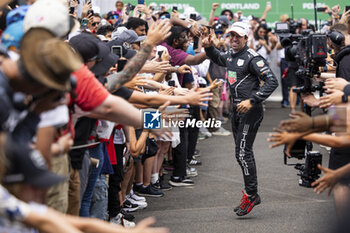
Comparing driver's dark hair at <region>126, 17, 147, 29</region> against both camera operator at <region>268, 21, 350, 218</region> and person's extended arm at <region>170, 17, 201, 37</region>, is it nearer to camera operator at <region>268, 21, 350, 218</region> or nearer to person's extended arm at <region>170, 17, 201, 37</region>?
person's extended arm at <region>170, 17, 201, 37</region>

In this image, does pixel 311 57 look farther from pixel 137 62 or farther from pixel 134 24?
pixel 134 24

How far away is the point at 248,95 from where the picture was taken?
7984 mm

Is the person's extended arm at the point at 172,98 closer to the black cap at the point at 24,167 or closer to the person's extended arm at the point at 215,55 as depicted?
Result: the black cap at the point at 24,167

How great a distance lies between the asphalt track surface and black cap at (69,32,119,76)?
7.81 feet

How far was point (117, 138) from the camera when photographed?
7035 millimetres

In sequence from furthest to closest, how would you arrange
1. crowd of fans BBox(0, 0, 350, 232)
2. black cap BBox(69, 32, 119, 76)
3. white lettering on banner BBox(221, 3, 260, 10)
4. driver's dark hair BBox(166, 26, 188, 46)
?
white lettering on banner BBox(221, 3, 260, 10), driver's dark hair BBox(166, 26, 188, 46), black cap BBox(69, 32, 119, 76), crowd of fans BBox(0, 0, 350, 232)

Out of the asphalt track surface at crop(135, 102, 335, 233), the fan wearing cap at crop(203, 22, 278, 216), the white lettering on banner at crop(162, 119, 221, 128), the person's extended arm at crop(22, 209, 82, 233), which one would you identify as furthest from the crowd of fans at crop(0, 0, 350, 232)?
the fan wearing cap at crop(203, 22, 278, 216)

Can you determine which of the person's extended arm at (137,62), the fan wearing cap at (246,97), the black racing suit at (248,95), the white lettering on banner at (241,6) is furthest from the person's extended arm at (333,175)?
the white lettering on banner at (241,6)

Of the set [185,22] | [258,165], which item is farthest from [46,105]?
[258,165]

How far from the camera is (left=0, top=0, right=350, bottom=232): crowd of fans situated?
3.21 meters

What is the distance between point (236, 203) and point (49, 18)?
5109mm

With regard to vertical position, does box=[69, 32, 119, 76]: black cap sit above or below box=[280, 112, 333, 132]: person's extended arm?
above

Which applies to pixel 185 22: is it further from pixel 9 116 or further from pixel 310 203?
pixel 9 116

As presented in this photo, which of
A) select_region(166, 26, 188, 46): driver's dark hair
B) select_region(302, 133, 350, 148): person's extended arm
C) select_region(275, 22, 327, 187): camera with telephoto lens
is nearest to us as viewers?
select_region(302, 133, 350, 148): person's extended arm
